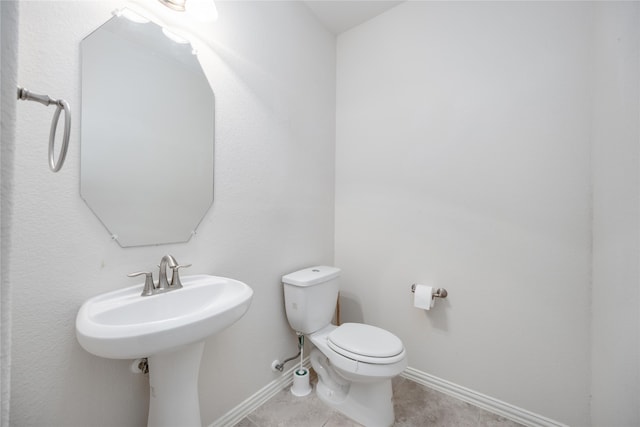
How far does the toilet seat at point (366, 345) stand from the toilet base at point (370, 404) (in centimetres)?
17

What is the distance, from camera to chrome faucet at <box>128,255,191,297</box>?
0.97 m

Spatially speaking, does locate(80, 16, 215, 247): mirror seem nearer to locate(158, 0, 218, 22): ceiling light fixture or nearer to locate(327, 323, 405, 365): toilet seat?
locate(158, 0, 218, 22): ceiling light fixture

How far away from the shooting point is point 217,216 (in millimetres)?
1261

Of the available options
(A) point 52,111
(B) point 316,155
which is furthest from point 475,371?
(A) point 52,111

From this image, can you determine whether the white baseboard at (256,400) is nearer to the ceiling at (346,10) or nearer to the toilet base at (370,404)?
the toilet base at (370,404)

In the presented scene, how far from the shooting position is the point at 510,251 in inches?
54.9

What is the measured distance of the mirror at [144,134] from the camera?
912 millimetres

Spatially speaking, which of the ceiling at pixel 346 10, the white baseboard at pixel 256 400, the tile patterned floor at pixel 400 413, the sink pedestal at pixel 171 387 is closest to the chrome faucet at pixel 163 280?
the sink pedestal at pixel 171 387

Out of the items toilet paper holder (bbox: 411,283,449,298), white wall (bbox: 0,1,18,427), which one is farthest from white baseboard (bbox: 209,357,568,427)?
white wall (bbox: 0,1,18,427)

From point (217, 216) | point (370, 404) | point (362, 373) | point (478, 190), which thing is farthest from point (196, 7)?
point (370, 404)

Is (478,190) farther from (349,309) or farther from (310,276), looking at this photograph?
(349,309)

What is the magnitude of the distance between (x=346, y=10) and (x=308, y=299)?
1.90 metres

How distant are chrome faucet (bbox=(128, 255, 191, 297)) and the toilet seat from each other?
2.70ft

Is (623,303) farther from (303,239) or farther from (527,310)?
(303,239)
